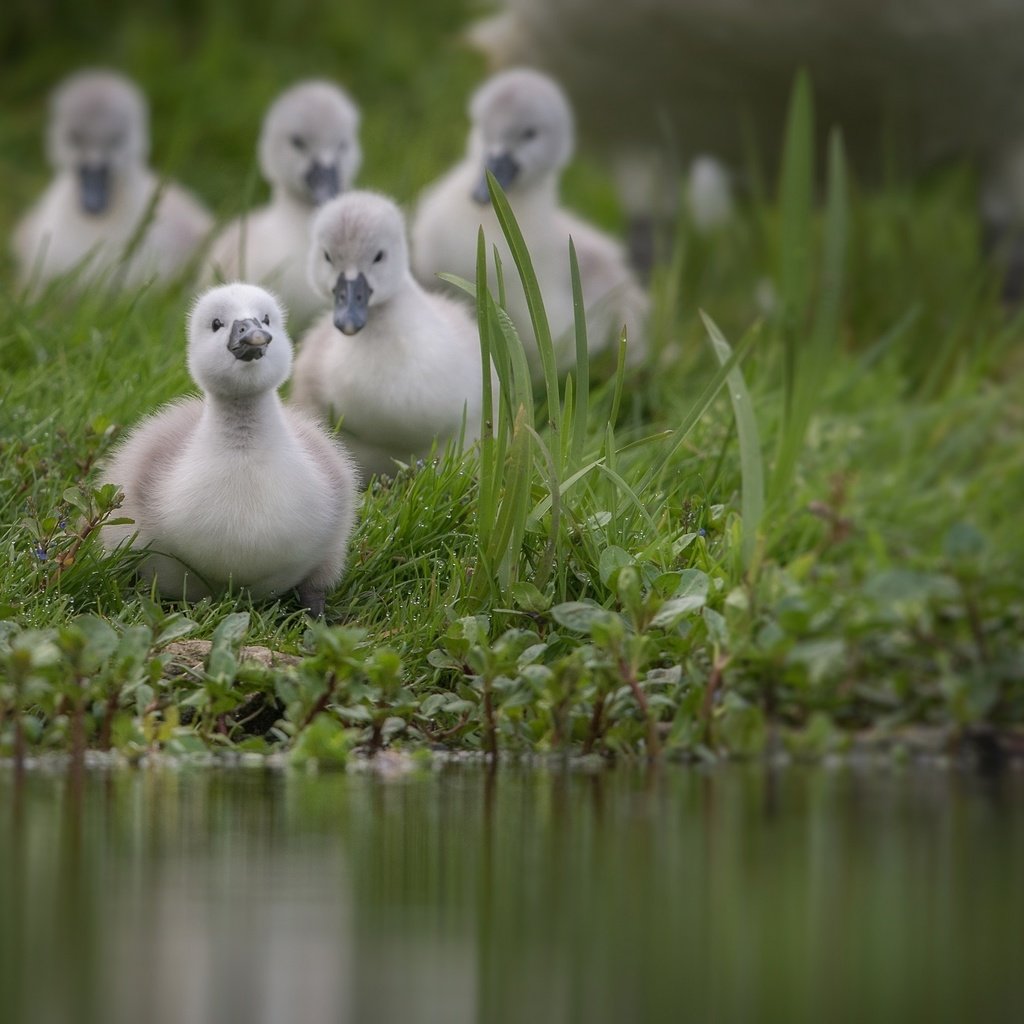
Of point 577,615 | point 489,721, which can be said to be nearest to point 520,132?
point 577,615

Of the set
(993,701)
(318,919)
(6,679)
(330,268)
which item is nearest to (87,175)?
(330,268)

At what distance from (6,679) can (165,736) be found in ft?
0.89

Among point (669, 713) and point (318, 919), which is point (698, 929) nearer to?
point (318, 919)

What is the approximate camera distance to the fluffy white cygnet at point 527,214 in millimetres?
5328

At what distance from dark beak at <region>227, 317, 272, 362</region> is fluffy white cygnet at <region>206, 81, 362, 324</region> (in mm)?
1972

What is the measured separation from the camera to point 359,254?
415cm

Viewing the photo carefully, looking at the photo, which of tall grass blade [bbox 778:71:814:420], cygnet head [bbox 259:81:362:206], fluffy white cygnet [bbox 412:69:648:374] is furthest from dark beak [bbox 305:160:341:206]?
tall grass blade [bbox 778:71:814:420]

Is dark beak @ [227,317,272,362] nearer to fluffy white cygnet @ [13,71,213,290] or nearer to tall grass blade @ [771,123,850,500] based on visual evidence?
tall grass blade @ [771,123,850,500]

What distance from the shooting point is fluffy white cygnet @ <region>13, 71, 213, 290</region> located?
6242mm

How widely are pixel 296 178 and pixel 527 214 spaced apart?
788 mm

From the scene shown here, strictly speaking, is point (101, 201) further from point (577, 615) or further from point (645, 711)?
point (645, 711)

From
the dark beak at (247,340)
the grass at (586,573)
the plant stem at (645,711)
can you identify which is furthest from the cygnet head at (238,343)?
the plant stem at (645,711)

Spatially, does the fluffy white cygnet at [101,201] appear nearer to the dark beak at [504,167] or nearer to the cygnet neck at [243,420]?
the dark beak at [504,167]

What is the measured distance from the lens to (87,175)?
6520mm
